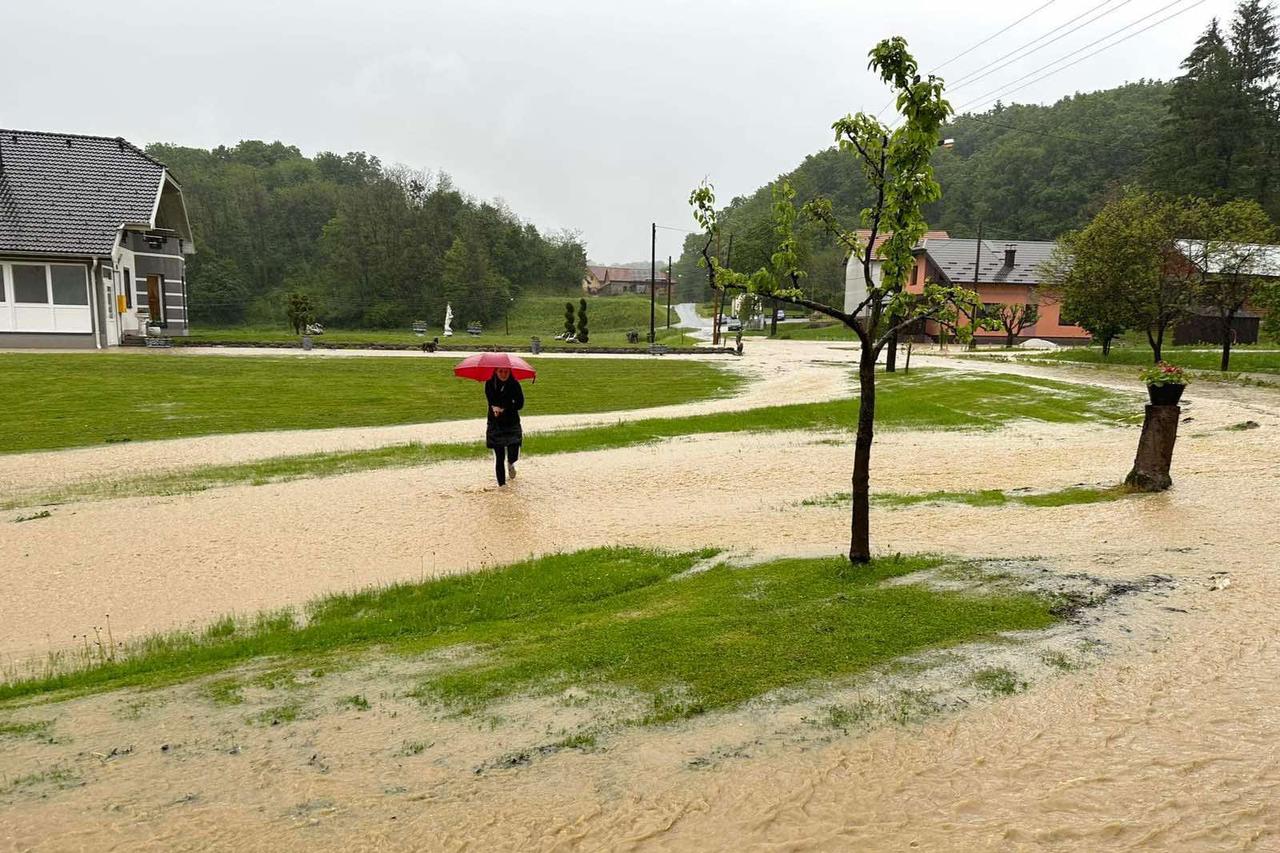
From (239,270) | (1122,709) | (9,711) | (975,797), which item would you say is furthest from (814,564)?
(239,270)

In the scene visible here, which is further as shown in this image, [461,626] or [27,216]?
[27,216]

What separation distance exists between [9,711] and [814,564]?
5.77 meters

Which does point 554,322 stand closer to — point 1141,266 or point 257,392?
point 257,392

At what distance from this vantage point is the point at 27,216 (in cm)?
3155

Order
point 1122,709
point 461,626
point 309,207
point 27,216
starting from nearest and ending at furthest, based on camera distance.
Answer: point 1122,709, point 461,626, point 27,216, point 309,207

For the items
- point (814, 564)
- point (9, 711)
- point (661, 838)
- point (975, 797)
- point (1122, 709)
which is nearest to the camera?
point (661, 838)

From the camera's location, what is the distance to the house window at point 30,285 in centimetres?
3094

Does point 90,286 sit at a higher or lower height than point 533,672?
higher

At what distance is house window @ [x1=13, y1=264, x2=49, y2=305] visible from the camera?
30.9 m

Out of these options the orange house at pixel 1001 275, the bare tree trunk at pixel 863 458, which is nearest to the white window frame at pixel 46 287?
the bare tree trunk at pixel 863 458

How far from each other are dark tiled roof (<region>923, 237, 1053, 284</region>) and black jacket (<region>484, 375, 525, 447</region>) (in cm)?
4214

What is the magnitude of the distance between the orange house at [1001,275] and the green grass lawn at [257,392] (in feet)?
80.2

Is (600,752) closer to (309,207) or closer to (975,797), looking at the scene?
(975,797)

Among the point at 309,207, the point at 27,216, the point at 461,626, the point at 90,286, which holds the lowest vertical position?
the point at 461,626
